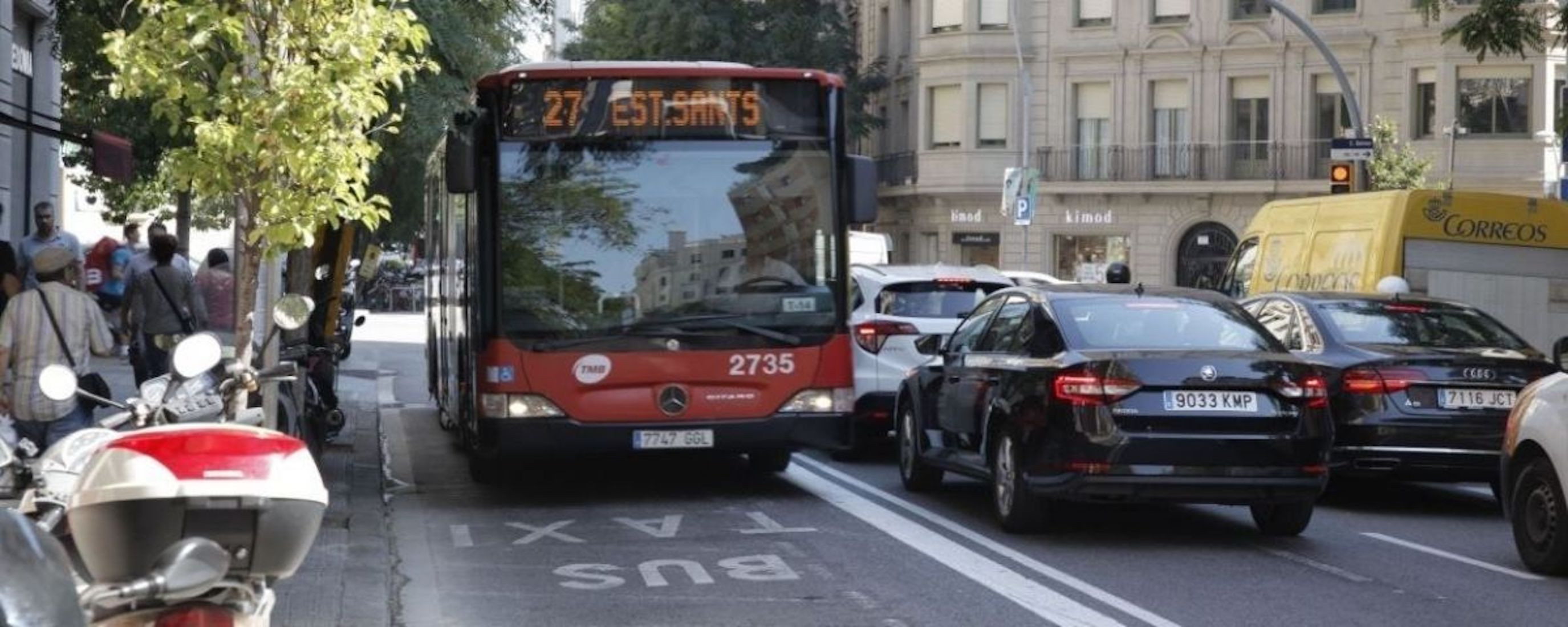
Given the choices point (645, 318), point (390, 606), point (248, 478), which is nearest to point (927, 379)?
point (645, 318)

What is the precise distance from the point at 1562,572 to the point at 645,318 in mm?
5709

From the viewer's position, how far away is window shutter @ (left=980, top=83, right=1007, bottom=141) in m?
56.6

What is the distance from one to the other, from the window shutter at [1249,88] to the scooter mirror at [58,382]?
160ft

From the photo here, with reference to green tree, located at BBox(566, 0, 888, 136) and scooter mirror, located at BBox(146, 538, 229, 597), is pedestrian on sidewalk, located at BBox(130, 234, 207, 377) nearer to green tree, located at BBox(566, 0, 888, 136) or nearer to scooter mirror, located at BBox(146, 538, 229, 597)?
scooter mirror, located at BBox(146, 538, 229, 597)

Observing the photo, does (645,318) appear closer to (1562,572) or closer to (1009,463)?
(1009,463)

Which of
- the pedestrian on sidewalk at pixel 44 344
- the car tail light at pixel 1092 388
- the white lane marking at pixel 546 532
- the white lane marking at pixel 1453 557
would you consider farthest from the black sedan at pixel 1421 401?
the pedestrian on sidewalk at pixel 44 344

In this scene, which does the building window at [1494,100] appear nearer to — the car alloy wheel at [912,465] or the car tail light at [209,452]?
the car alloy wheel at [912,465]

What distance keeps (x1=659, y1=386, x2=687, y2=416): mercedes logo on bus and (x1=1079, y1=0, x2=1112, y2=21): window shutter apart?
42.7 m

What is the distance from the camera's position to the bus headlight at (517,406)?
549 inches

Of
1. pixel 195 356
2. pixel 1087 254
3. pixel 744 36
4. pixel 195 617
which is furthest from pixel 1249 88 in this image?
pixel 195 617

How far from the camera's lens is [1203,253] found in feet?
178

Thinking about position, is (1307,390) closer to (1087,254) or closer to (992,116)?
(1087,254)

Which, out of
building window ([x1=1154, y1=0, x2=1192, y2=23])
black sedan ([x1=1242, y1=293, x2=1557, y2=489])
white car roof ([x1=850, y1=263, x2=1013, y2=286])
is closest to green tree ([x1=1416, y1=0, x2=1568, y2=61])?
white car roof ([x1=850, y1=263, x2=1013, y2=286])

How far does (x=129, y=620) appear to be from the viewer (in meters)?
4.69
